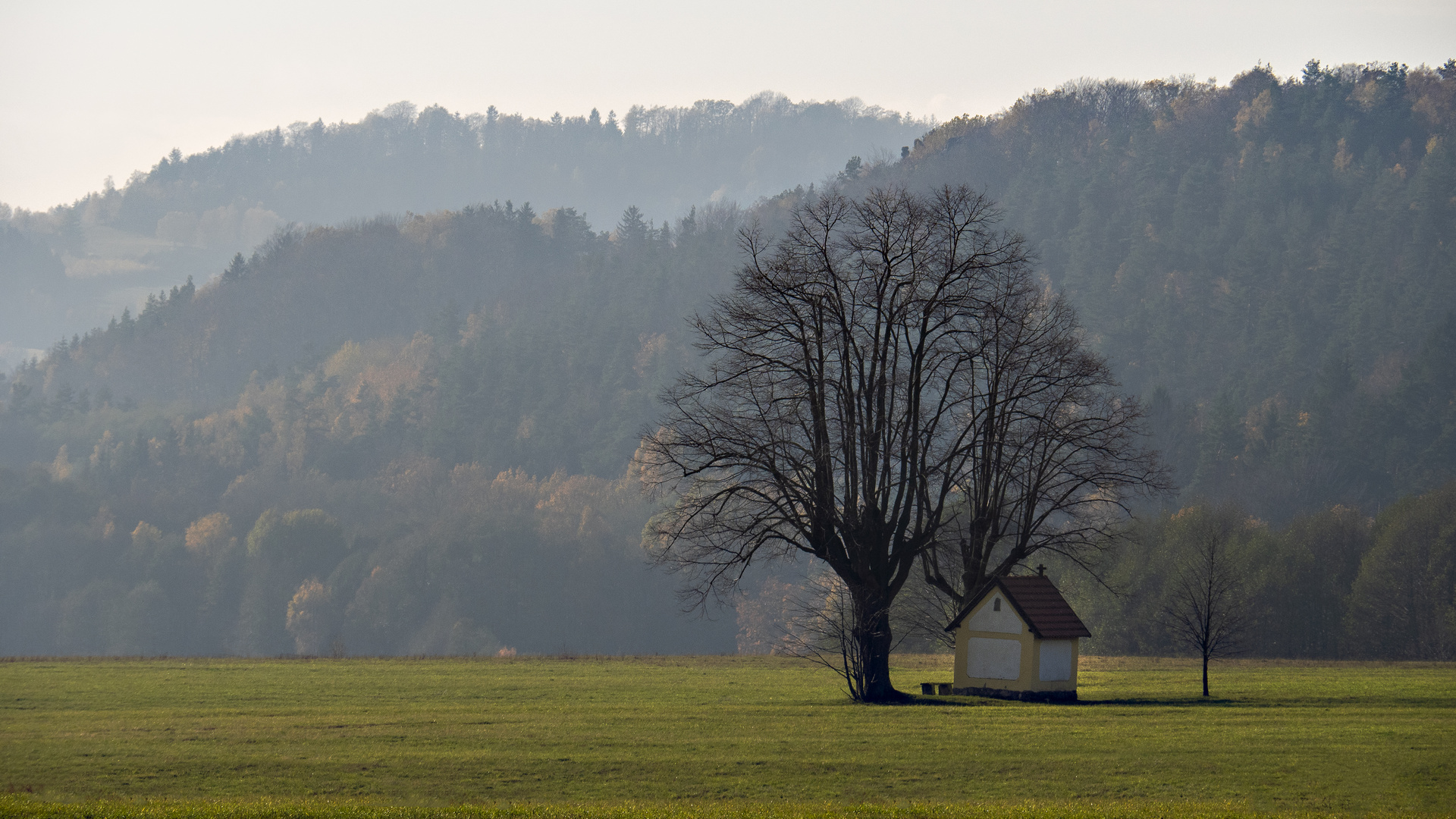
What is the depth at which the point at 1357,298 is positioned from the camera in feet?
451

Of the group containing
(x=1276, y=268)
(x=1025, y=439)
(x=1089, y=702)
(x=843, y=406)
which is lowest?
(x=1089, y=702)

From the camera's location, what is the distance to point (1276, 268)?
156 m

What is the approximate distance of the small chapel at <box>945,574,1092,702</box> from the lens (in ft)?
108

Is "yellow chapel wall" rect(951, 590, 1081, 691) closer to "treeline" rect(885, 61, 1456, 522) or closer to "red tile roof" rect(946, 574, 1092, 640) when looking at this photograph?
"red tile roof" rect(946, 574, 1092, 640)

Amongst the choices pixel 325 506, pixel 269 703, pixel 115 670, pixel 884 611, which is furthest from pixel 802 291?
pixel 325 506

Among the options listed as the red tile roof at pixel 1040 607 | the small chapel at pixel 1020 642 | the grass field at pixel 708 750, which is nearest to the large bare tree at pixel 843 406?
the small chapel at pixel 1020 642

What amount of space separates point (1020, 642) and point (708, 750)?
1180cm

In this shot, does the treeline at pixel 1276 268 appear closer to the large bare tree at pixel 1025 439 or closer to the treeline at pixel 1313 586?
the treeline at pixel 1313 586

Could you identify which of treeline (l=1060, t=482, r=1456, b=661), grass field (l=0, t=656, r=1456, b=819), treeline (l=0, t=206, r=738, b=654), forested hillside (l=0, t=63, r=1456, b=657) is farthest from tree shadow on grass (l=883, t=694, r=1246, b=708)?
treeline (l=0, t=206, r=738, b=654)

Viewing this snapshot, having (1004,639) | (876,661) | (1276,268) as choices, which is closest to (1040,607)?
(1004,639)

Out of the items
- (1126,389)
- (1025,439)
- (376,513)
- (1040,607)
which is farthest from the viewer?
(376,513)

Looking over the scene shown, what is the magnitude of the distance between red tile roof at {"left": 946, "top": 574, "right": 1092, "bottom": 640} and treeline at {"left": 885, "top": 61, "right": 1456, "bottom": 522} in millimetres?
83432

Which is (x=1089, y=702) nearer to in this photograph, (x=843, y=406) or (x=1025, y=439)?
(x=1025, y=439)

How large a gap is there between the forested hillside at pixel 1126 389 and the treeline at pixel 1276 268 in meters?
0.40
